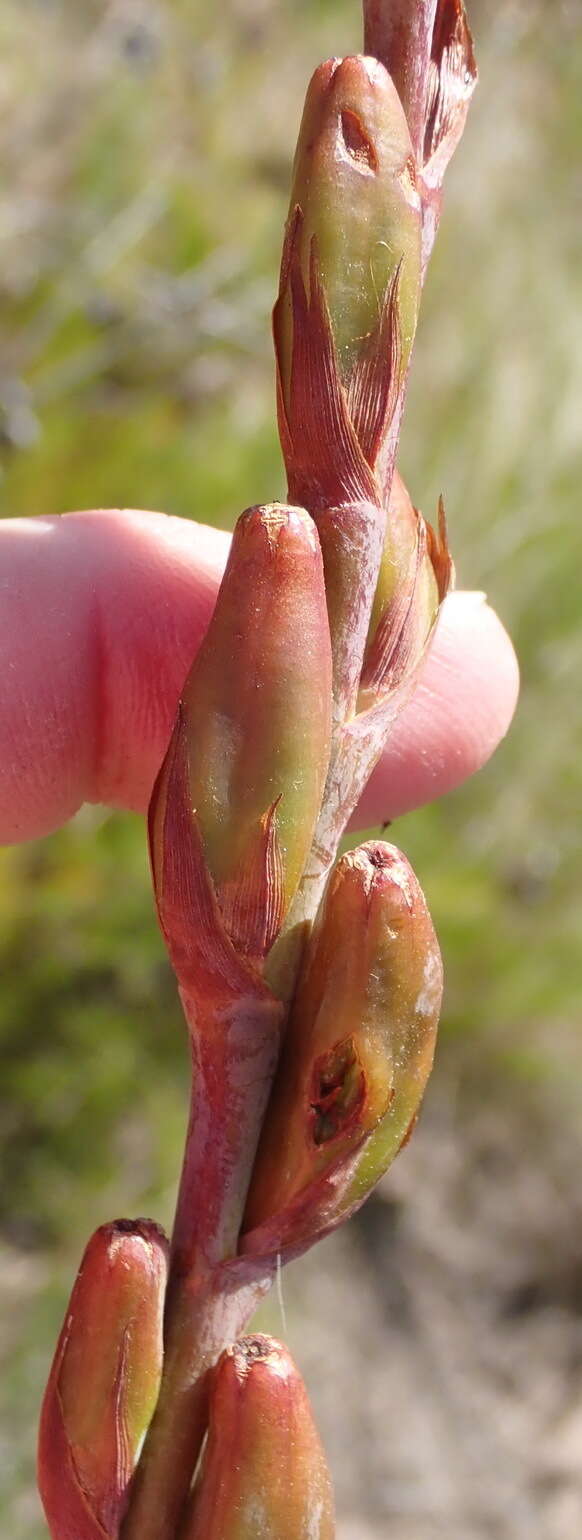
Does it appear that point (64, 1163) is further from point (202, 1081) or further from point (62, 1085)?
point (202, 1081)

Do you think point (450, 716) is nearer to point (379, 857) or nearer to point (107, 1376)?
point (379, 857)

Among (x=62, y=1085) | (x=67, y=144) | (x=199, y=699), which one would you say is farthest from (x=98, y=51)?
(x=199, y=699)

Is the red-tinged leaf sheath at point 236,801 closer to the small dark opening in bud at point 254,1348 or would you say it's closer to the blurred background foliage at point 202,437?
the small dark opening in bud at point 254,1348

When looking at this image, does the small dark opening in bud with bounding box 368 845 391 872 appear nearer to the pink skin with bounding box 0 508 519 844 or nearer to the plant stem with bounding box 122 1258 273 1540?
the plant stem with bounding box 122 1258 273 1540

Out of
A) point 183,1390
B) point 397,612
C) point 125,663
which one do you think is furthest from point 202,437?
point 183,1390

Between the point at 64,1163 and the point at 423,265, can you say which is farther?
the point at 64,1163
